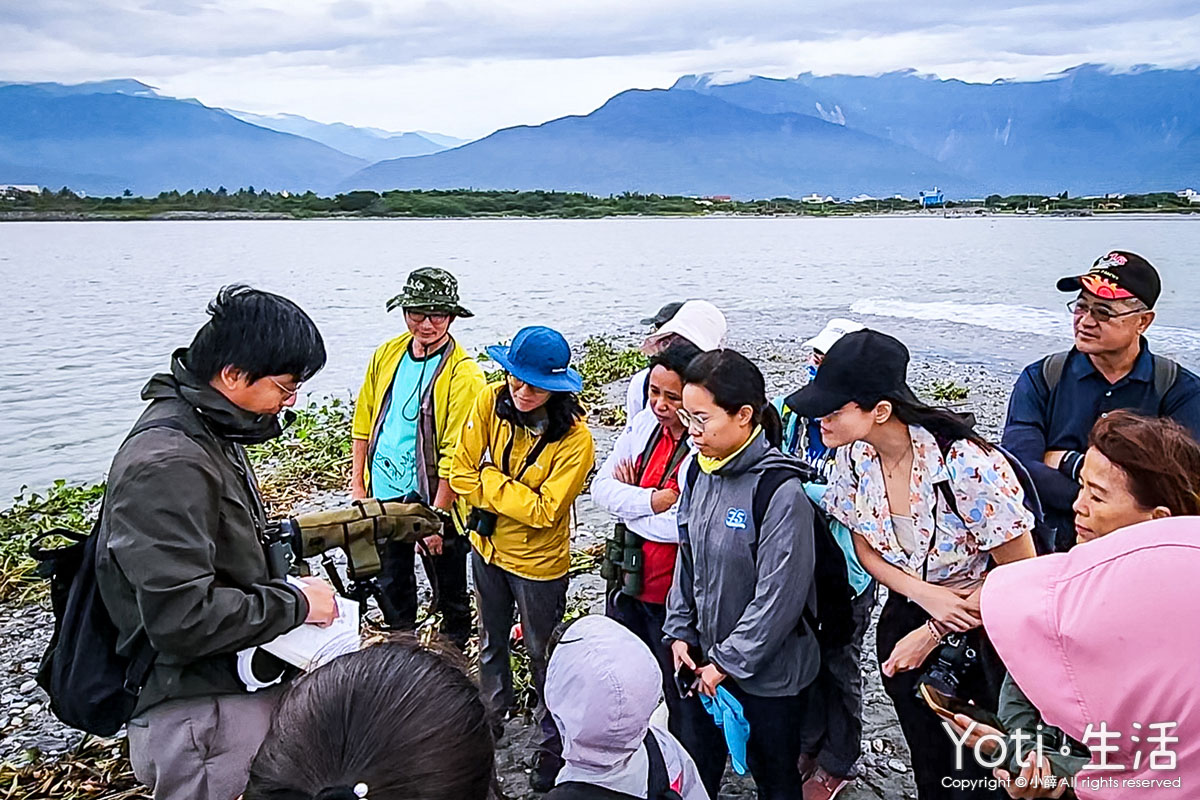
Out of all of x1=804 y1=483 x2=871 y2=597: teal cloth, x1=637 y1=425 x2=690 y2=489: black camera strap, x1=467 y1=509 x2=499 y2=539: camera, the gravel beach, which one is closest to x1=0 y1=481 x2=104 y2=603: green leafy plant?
the gravel beach

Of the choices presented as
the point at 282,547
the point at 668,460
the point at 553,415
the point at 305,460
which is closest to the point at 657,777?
the point at 282,547

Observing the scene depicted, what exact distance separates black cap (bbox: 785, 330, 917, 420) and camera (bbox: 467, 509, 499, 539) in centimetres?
156

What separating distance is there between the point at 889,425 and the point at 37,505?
831 cm

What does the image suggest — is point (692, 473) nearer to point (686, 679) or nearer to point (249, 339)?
point (686, 679)

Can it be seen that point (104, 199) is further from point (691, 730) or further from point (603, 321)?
point (691, 730)

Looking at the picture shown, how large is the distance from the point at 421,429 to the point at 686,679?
181 cm

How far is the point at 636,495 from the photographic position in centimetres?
365

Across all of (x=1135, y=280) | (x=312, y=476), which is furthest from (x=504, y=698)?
(x=312, y=476)

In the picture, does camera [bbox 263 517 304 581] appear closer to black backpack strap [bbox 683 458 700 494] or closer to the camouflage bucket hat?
black backpack strap [bbox 683 458 700 494]

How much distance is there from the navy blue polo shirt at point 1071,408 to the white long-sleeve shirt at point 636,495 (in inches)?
51.7

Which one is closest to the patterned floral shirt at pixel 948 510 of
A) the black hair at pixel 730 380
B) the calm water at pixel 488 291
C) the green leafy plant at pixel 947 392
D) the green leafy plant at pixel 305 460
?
the black hair at pixel 730 380

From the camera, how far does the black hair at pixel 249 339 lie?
2314mm

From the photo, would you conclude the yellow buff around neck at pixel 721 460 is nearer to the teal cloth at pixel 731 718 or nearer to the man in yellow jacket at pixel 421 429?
the teal cloth at pixel 731 718

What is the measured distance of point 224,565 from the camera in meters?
2.34
